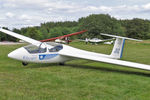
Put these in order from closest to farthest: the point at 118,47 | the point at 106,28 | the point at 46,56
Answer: the point at 46,56
the point at 118,47
the point at 106,28

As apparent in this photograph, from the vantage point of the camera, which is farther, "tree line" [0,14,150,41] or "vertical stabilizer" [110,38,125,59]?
"tree line" [0,14,150,41]

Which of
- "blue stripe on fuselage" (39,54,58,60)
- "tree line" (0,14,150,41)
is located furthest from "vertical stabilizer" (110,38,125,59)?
"tree line" (0,14,150,41)

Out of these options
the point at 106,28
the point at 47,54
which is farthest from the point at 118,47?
the point at 106,28

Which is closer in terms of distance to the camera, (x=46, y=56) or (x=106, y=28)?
(x=46, y=56)

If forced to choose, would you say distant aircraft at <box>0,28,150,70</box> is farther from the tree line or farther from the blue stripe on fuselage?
the tree line

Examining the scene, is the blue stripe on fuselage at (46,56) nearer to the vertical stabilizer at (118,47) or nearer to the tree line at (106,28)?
the vertical stabilizer at (118,47)

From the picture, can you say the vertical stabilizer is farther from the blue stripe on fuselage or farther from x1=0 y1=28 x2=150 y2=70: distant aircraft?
the blue stripe on fuselage

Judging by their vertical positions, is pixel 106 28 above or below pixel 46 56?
above

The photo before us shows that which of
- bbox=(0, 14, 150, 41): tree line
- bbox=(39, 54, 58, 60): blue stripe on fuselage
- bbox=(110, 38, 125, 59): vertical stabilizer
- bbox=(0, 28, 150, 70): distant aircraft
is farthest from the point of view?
bbox=(0, 14, 150, 41): tree line

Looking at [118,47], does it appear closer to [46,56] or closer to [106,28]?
[46,56]

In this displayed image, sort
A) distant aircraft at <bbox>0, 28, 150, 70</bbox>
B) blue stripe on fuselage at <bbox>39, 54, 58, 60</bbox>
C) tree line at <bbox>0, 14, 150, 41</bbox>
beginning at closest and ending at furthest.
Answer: distant aircraft at <bbox>0, 28, 150, 70</bbox>, blue stripe on fuselage at <bbox>39, 54, 58, 60</bbox>, tree line at <bbox>0, 14, 150, 41</bbox>

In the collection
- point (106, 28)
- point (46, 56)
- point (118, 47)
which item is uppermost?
point (106, 28)

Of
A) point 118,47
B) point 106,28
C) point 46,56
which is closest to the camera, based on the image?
point 46,56

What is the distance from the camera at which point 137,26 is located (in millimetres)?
87312
